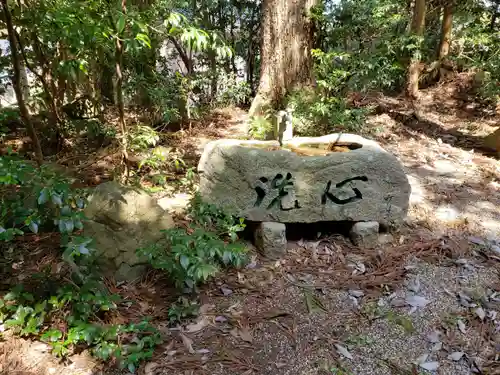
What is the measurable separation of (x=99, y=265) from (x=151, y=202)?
68 cm

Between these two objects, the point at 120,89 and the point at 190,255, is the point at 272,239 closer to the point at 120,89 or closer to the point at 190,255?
the point at 190,255

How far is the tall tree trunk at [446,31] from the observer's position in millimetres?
7896

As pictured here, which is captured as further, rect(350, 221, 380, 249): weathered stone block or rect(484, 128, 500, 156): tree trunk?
rect(484, 128, 500, 156): tree trunk

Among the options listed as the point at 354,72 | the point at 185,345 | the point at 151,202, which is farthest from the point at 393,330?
the point at 354,72

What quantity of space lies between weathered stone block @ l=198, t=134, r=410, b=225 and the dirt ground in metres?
0.40

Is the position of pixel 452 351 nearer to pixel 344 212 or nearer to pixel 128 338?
pixel 344 212

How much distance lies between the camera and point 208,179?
11.4ft

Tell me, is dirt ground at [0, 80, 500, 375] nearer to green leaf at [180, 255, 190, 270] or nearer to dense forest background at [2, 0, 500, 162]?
green leaf at [180, 255, 190, 270]

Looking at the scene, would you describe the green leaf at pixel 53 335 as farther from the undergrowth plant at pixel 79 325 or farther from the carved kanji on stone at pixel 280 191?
the carved kanji on stone at pixel 280 191

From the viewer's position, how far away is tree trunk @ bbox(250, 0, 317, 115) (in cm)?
530

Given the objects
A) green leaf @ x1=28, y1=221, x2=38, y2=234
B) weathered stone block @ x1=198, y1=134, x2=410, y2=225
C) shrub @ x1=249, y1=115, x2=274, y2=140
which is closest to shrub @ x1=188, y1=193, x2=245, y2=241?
weathered stone block @ x1=198, y1=134, x2=410, y2=225

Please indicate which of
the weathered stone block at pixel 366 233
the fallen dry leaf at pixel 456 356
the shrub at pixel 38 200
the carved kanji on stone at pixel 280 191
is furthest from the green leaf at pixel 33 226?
the fallen dry leaf at pixel 456 356

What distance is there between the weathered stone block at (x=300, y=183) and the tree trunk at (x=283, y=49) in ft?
8.07

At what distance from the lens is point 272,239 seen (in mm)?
3367
